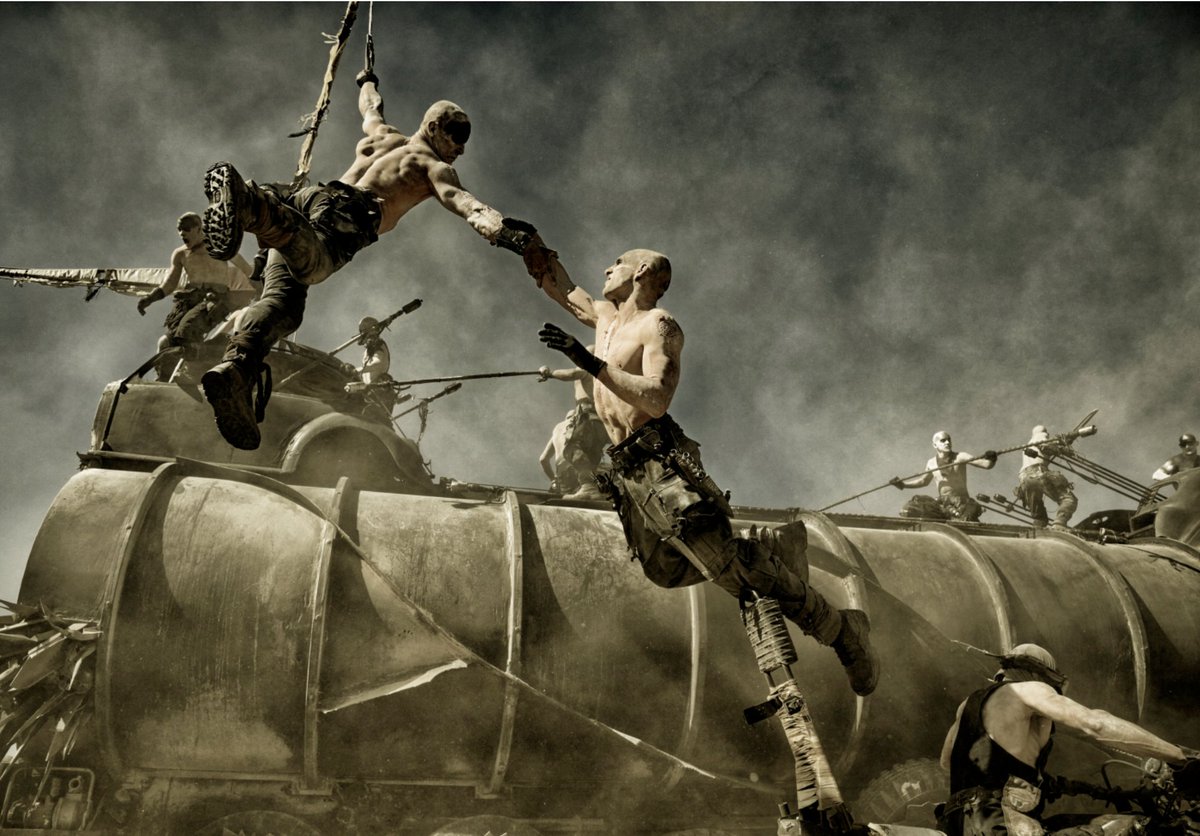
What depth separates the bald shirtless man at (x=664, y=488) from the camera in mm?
4758

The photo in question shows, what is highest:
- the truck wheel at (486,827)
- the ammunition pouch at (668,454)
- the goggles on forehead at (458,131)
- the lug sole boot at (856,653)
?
the goggles on forehead at (458,131)

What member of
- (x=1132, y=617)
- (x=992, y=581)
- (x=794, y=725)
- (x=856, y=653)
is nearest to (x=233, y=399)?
(x=794, y=725)

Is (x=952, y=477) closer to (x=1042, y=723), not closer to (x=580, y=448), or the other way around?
(x=580, y=448)

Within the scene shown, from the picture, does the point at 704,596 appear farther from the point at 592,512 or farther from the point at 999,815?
the point at 999,815

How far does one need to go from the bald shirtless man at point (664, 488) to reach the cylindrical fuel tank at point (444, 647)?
97 centimetres

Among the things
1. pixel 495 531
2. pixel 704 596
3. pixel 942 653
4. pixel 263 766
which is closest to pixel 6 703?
pixel 263 766

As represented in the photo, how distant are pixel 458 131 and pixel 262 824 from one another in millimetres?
4661

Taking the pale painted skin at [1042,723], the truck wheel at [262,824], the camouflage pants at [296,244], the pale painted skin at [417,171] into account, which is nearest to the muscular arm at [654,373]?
the pale painted skin at [417,171]

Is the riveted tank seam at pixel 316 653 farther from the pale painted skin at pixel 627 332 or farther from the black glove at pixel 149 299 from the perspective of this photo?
the black glove at pixel 149 299

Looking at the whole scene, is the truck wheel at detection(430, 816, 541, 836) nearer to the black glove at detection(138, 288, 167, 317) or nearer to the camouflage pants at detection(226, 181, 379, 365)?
the camouflage pants at detection(226, 181, 379, 365)

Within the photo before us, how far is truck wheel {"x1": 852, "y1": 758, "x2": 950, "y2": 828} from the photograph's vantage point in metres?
5.86

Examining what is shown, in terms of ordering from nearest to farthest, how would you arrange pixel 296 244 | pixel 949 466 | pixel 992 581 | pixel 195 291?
pixel 296 244, pixel 992 581, pixel 195 291, pixel 949 466

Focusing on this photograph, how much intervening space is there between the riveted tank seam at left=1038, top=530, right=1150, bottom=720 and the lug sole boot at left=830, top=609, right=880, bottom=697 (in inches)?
123

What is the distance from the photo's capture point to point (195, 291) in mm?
10164
